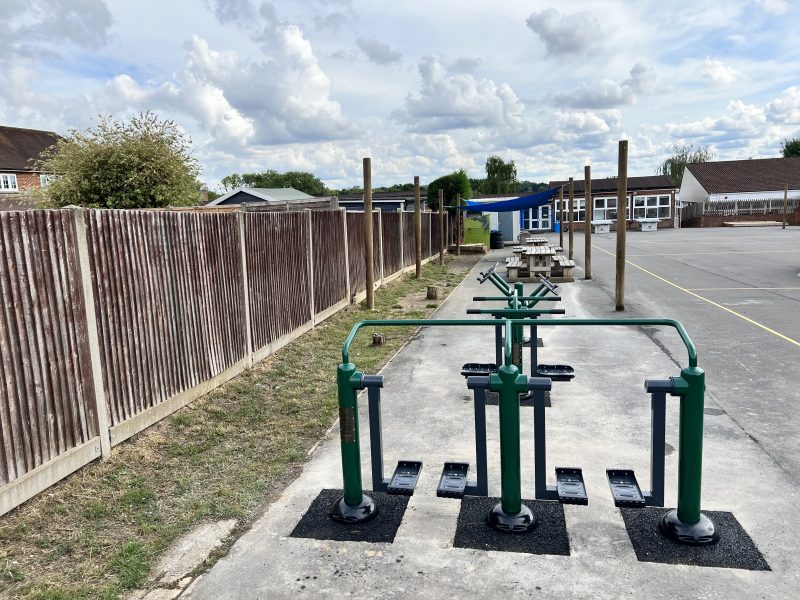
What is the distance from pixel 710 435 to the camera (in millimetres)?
4695

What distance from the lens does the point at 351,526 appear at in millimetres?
3549

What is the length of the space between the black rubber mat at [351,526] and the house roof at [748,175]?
5384 centimetres

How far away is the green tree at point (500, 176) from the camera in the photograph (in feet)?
246

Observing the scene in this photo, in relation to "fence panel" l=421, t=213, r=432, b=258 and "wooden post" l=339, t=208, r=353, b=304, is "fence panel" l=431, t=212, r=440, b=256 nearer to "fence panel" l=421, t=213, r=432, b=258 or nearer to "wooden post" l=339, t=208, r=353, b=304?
"fence panel" l=421, t=213, r=432, b=258

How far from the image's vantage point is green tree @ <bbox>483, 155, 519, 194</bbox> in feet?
246

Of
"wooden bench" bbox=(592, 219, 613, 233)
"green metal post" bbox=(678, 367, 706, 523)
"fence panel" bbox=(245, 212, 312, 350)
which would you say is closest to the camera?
"green metal post" bbox=(678, 367, 706, 523)

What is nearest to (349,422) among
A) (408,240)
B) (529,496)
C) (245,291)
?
(529,496)

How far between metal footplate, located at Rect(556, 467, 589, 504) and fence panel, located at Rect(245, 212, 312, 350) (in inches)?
172

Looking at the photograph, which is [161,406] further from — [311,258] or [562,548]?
[311,258]

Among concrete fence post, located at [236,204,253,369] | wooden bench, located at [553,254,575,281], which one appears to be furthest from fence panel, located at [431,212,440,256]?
concrete fence post, located at [236,204,253,369]

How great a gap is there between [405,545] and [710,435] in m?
2.85

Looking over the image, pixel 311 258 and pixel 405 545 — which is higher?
pixel 311 258

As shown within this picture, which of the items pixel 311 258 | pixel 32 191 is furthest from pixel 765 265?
pixel 32 191

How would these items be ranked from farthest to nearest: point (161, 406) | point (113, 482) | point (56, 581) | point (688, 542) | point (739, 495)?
point (161, 406) → point (113, 482) → point (739, 495) → point (688, 542) → point (56, 581)
